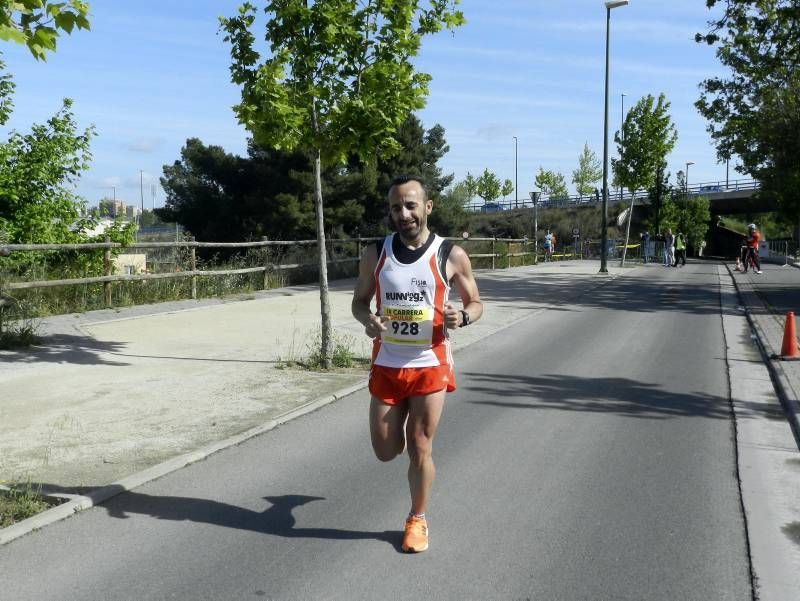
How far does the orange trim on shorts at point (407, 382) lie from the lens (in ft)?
13.8

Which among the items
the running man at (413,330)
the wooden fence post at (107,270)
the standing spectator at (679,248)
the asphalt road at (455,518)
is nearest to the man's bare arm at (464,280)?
Result: the running man at (413,330)

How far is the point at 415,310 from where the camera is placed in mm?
4195

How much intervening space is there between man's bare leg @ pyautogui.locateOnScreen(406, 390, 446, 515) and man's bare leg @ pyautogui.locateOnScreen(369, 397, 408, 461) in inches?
2.2

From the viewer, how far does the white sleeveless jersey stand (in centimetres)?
421

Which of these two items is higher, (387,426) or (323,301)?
(323,301)

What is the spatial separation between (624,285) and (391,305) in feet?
72.5

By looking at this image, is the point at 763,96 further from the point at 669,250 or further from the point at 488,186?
the point at 488,186

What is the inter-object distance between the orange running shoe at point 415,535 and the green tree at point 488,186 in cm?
9364

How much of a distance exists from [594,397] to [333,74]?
4609mm

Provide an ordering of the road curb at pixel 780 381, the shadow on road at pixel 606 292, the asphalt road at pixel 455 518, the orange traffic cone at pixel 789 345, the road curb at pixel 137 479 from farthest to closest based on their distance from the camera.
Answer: the shadow on road at pixel 606 292, the orange traffic cone at pixel 789 345, the road curb at pixel 780 381, the road curb at pixel 137 479, the asphalt road at pixel 455 518

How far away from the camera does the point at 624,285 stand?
2527cm

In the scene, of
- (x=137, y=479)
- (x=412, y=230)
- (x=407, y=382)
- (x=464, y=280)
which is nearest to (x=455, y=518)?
(x=407, y=382)

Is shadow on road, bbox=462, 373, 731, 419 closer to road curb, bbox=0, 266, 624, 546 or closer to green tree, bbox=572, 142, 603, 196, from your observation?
road curb, bbox=0, 266, 624, 546

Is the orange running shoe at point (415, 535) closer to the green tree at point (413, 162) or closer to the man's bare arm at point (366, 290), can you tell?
the man's bare arm at point (366, 290)
